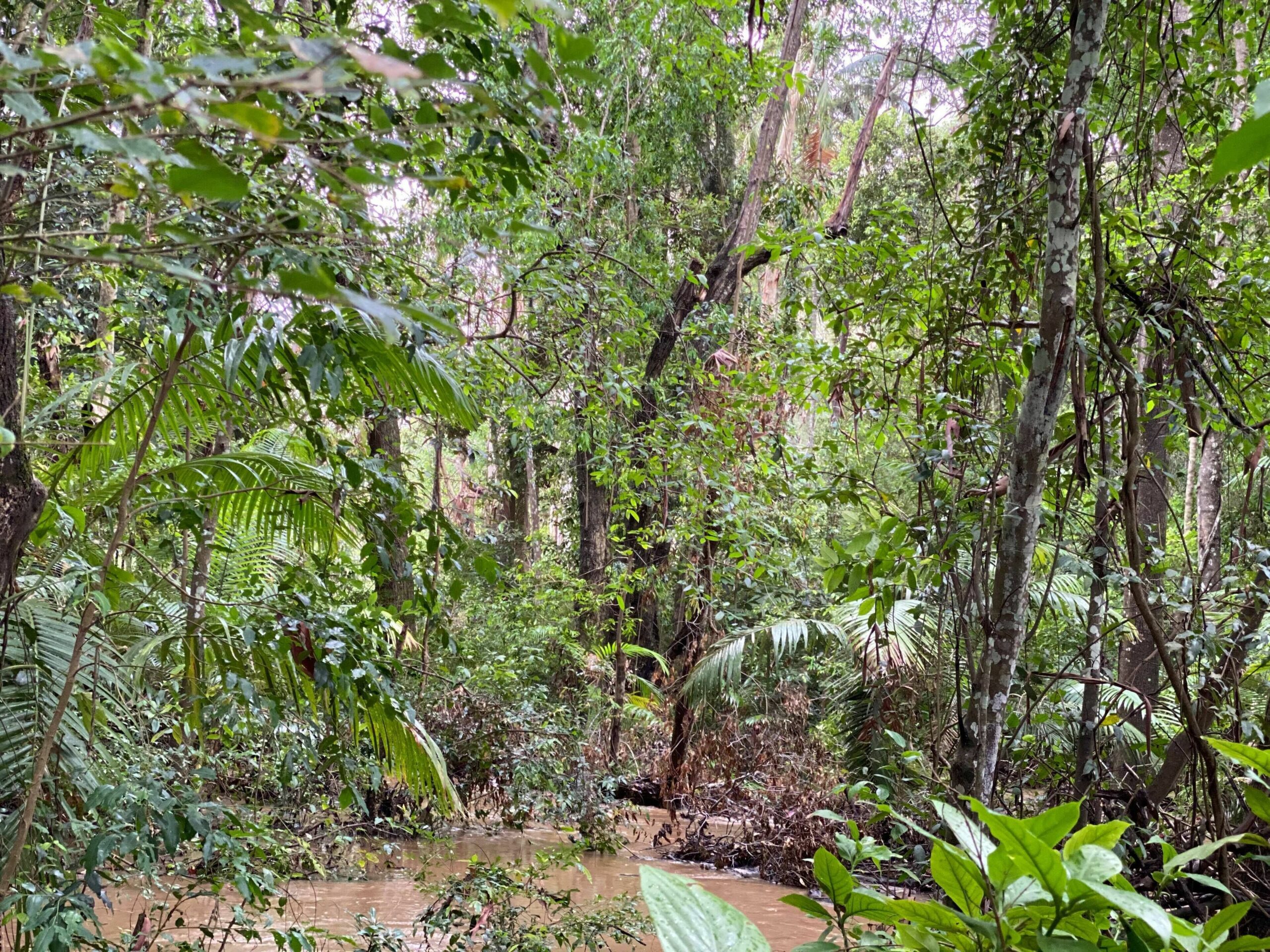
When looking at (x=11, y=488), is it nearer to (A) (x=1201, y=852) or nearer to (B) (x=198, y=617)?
(B) (x=198, y=617)

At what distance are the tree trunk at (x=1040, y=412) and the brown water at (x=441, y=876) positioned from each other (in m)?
2.31

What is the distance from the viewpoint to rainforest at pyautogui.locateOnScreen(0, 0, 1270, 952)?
1.04 metres

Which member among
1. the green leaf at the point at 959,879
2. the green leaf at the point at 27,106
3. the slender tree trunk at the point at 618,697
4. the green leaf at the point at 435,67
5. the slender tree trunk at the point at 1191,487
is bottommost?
the slender tree trunk at the point at 618,697

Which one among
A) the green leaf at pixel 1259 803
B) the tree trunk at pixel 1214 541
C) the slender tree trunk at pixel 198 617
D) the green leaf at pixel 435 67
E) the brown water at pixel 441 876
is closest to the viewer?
the green leaf at pixel 435 67

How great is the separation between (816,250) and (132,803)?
2823mm

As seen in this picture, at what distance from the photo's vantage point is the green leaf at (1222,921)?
96 cm

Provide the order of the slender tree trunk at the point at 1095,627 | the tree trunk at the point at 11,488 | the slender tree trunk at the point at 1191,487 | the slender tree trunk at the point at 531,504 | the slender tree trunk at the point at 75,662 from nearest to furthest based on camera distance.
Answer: the slender tree trunk at the point at 75,662, the tree trunk at the point at 11,488, the slender tree trunk at the point at 1095,627, the slender tree trunk at the point at 1191,487, the slender tree trunk at the point at 531,504

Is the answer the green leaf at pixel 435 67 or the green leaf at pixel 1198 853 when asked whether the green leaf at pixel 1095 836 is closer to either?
the green leaf at pixel 1198 853

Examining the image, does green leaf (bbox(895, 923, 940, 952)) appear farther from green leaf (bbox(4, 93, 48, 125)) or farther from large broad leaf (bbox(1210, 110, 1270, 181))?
green leaf (bbox(4, 93, 48, 125))

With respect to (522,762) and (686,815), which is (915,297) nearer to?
(522,762)

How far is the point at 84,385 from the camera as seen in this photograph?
2695 millimetres

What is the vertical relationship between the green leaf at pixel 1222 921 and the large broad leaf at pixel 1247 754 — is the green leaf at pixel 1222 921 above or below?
below

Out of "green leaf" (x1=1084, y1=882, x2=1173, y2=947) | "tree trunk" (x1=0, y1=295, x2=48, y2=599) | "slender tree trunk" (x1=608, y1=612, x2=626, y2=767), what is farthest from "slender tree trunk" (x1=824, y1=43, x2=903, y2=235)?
"green leaf" (x1=1084, y1=882, x2=1173, y2=947)

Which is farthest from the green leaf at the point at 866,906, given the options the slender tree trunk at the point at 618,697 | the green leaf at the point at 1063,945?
the slender tree trunk at the point at 618,697
